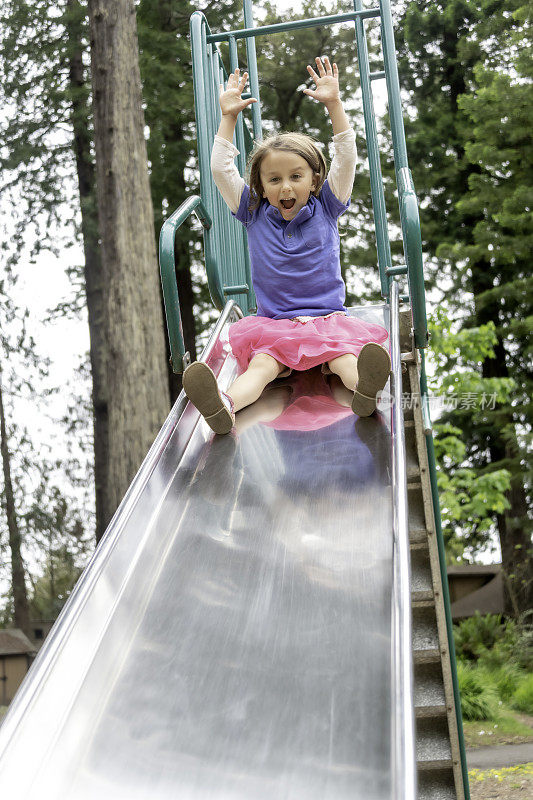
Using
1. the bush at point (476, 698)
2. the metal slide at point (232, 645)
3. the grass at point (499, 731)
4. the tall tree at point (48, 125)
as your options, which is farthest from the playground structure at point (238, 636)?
the tall tree at point (48, 125)

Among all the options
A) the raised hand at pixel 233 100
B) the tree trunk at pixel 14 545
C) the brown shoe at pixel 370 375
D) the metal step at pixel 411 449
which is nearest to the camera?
the brown shoe at pixel 370 375

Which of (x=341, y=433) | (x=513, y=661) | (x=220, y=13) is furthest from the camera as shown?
(x=220, y=13)

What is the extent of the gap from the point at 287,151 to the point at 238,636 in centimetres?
203

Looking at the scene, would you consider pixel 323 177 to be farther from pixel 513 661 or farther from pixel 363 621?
pixel 513 661

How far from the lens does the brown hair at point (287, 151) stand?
10.9ft

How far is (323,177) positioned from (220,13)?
30.8 feet

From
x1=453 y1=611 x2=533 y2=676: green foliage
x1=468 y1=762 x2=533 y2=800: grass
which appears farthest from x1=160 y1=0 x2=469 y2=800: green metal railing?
x1=453 y1=611 x2=533 y2=676: green foliage

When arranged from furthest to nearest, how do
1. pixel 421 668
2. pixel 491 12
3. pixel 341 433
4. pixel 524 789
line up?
pixel 491 12, pixel 524 789, pixel 421 668, pixel 341 433

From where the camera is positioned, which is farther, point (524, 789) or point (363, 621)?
point (524, 789)

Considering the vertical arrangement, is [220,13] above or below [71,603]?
above

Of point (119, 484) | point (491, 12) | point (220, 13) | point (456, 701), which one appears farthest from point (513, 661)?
point (491, 12)

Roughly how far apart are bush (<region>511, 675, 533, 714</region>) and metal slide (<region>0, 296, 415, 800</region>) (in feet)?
22.1

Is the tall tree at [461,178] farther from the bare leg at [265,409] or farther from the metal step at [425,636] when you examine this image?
Result: the bare leg at [265,409]

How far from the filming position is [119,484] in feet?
19.1
